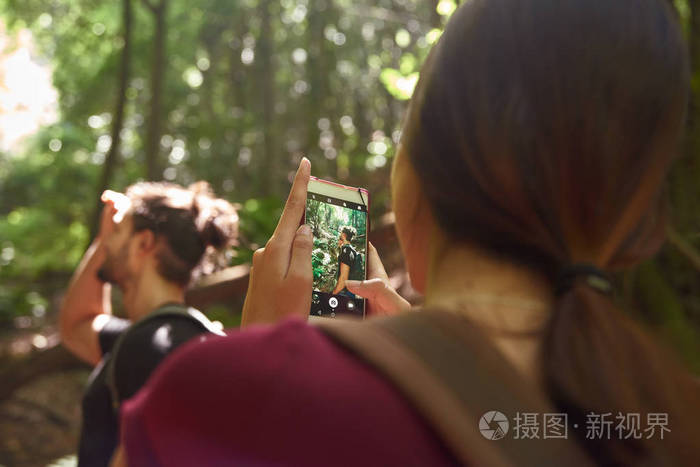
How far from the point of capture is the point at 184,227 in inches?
143

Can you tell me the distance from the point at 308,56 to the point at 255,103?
3.47 meters

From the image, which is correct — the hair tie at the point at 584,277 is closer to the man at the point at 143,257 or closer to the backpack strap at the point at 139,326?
the backpack strap at the point at 139,326

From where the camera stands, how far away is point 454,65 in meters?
0.99

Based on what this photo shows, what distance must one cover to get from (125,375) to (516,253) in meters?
2.06

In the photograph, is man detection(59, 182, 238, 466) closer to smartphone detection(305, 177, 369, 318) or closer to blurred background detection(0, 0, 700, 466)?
smartphone detection(305, 177, 369, 318)

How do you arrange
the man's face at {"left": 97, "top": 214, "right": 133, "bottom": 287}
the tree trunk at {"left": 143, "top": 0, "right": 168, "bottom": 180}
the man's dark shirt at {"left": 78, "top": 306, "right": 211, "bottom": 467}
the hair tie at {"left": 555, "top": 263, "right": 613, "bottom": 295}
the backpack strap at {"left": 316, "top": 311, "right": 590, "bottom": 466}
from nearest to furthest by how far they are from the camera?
1. the backpack strap at {"left": 316, "top": 311, "right": 590, "bottom": 466}
2. the hair tie at {"left": 555, "top": 263, "right": 613, "bottom": 295}
3. the man's dark shirt at {"left": 78, "top": 306, "right": 211, "bottom": 467}
4. the man's face at {"left": 97, "top": 214, "right": 133, "bottom": 287}
5. the tree trunk at {"left": 143, "top": 0, "right": 168, "bottom": 180}

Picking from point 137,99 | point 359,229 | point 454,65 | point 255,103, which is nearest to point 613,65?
point 454,65

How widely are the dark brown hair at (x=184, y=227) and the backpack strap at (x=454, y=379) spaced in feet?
8.88

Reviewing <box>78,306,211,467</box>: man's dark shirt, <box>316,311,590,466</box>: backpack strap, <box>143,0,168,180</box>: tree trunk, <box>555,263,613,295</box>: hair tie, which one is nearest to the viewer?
<box>316,311,590,466</box>: backpack strap

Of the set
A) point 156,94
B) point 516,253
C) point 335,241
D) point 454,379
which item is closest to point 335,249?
point 335,241

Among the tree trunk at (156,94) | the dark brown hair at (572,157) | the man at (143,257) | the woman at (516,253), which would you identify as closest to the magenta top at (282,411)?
the woman at (516,253)

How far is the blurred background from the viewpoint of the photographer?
9.99m

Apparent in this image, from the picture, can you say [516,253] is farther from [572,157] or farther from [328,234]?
[328,234]

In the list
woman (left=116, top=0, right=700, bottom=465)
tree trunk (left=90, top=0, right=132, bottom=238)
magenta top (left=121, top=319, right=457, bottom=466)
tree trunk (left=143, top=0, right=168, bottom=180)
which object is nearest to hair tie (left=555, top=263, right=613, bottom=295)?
woman (left=116, top=0, right=700, bottom=465)
